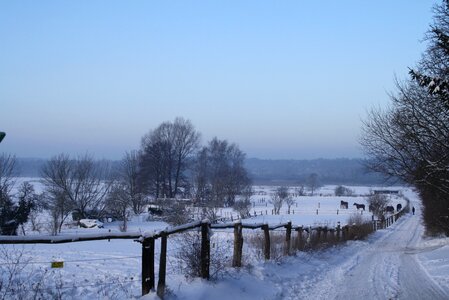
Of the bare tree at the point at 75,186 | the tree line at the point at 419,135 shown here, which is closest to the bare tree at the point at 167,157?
the bare tree at the point at 75,186

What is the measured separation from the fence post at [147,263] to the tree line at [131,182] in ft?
33.1

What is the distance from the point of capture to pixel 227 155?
110812 mm

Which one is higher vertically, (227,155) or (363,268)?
(227,155)

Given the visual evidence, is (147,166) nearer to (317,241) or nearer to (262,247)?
(317,241)

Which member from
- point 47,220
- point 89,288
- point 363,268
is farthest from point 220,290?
point 47,220

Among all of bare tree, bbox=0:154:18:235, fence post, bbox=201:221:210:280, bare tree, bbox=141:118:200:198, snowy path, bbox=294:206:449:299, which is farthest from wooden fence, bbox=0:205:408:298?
bare tree, bbox=141:118:200:198

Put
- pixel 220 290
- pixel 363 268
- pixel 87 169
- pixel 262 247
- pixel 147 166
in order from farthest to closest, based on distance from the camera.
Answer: pixel 147 166 < pixel 87 169 < pixel 363 268 < pixel 262 247 < pixel 220 290

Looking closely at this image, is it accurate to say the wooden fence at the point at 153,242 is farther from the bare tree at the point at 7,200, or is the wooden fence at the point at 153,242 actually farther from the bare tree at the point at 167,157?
the bare tree at the point at 167,157

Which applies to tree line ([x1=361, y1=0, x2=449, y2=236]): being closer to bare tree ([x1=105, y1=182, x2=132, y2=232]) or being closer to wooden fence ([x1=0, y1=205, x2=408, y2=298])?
wooden fence ([x1=0, y1=205, x2=408, y2=298])

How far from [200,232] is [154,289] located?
236 centimetres

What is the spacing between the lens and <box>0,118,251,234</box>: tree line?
43.1 metres

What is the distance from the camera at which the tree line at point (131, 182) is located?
43.1 meters

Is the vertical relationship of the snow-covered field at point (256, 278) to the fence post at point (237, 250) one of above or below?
below

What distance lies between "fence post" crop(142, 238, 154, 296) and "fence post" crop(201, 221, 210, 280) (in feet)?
6.03
